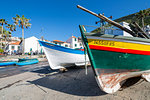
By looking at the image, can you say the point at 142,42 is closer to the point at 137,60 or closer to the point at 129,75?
the point at 137,60

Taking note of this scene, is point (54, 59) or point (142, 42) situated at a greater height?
point (142, 42)

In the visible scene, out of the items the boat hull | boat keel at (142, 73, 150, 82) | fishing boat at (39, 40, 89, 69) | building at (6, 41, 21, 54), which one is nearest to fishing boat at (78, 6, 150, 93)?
the boat hull

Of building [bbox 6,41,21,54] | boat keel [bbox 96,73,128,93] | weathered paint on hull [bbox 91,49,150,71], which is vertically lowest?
boat keel [bbox 96,73,128,93]

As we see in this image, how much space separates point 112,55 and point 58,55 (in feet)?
13.8

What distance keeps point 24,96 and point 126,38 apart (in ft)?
13.7

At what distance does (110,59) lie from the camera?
2.77 meters

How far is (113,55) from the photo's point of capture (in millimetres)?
2738

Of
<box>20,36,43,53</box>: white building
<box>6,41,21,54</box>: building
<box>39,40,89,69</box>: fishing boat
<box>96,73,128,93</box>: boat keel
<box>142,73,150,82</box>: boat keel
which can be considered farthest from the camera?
<box>6,41,21,54</box>: building

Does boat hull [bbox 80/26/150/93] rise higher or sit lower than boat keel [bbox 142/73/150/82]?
higher

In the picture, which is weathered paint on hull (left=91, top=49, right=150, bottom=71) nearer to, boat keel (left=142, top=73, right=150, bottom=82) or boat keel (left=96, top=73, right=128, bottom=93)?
boat keel (left=96, top=73, right=128, bottom=93)

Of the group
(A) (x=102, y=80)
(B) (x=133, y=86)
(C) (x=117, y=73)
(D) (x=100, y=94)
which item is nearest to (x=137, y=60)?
(C) (x=117, y=73)

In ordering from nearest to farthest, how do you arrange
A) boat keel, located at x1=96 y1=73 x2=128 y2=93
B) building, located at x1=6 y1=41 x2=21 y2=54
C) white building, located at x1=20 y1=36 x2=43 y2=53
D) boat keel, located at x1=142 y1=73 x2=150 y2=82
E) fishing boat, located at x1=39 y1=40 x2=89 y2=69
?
boat keel, located at x1=96 y1=73 x2=128 y2=93, boat keel, located at x1=142 y1=73 x2=150 y2=82, fishing boat, located at x1=39 y1=40 x2=89 y2=69, white building, located at x1=20 y1=36 x2=43 y2=53, building, located at x1=6 y1=41 x2=21 y2=54

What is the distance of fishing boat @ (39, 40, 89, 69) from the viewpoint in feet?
19.4

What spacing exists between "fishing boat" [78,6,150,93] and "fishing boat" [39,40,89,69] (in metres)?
3.47
